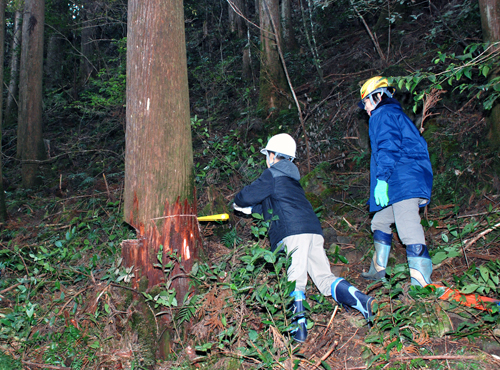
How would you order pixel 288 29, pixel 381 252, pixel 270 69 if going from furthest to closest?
pixel 288 29 < pixel 270 69 < pixel 381 252

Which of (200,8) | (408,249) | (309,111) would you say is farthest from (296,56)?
(408,249)

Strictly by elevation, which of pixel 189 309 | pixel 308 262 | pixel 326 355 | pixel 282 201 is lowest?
pixel 326 355

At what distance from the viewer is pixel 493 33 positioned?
202 inches

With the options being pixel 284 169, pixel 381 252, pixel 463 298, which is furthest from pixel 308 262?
pixel 463 298

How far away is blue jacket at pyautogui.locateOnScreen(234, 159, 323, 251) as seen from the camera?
3809mm

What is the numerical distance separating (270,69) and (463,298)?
6929mm

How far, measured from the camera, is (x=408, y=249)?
367 cm

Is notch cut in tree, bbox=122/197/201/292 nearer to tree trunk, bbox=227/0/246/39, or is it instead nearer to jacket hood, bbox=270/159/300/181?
jacket hood, bbox=270/159/300/181

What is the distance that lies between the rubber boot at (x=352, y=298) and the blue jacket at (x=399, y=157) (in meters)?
1.03

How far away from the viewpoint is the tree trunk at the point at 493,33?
5.11 m

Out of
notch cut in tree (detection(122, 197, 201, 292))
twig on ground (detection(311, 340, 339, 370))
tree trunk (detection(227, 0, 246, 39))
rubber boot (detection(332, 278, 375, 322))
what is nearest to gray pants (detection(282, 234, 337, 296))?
rubber boot (detection(332, 278, 375, 322))

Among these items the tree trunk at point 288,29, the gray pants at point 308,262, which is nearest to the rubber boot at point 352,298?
the gray pants at point 308,262

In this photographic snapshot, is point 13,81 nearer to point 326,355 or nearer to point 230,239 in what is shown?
point 230,239

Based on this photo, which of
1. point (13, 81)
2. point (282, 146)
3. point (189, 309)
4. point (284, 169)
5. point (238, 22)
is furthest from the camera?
point (13, 81)
